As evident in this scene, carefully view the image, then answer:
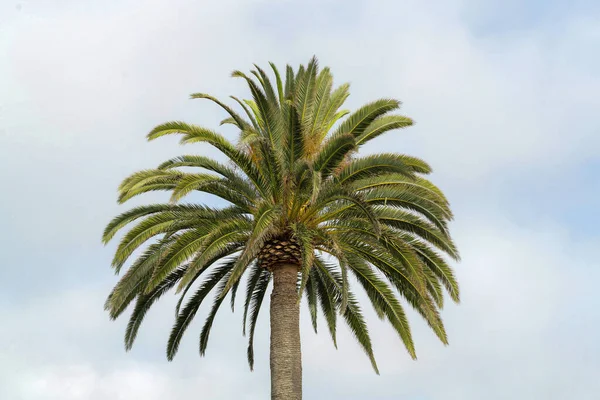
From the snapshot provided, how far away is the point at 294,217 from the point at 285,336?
2.91 meters

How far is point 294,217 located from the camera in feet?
65.8

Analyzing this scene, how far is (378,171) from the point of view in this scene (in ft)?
63.9

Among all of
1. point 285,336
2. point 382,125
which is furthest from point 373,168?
point 285,336

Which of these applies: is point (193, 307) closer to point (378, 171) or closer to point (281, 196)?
point (281, 196)

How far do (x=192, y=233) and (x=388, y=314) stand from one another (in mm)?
5611

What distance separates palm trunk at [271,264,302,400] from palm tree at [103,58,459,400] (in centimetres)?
3

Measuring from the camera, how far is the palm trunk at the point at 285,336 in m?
19.6

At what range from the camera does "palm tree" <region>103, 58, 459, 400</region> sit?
1927 cm

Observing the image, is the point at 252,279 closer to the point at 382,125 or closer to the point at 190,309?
the point at 190,309

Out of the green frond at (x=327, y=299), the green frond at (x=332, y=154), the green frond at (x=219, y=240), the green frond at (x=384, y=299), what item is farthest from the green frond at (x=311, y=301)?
the green frond at (x=332, y=154)

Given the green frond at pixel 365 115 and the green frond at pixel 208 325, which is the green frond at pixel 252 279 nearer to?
the green frond at pixel 208 325

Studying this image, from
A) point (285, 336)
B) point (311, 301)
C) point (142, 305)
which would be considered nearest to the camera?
point (285, 336)

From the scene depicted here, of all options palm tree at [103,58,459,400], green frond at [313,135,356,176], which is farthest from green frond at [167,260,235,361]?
green frond at [313,135,356,176]

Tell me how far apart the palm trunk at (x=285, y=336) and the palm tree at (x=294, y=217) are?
26 mm
